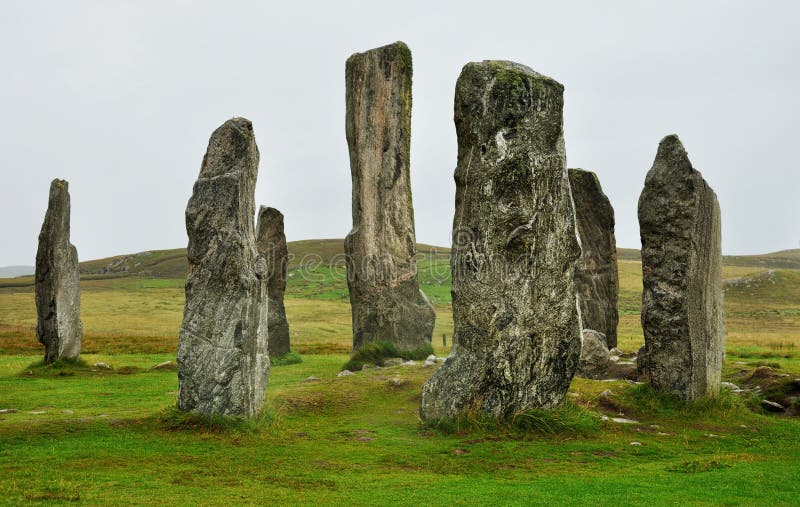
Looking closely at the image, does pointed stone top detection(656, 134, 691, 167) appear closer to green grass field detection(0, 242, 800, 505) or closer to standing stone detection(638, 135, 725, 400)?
standing stone detection(638, 135, 725, 400)

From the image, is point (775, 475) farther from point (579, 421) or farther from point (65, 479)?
point (65, 479)

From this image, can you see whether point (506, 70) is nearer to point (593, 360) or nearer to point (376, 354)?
point (593, 360)

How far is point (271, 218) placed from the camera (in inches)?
957

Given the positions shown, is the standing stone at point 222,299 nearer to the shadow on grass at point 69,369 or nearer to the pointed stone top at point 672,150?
the pointed stone top at point 672,150

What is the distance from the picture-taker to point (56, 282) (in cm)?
2147

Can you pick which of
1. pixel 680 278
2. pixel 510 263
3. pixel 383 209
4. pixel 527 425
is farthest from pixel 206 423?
pixel 383 209

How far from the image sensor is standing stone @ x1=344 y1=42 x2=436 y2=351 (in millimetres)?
20984

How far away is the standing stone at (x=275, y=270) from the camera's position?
76.0 ft

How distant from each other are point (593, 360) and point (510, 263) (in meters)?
7.04

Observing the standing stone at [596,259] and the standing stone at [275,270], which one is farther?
the standing stone at [275,270]

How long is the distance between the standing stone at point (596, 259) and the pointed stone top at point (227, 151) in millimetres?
12455

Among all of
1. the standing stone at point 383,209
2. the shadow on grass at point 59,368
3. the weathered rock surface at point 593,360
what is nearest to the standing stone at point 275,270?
the standing stone at point 383,209

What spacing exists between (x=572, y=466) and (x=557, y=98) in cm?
618

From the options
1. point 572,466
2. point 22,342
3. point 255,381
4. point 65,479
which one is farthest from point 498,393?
point 22,342
